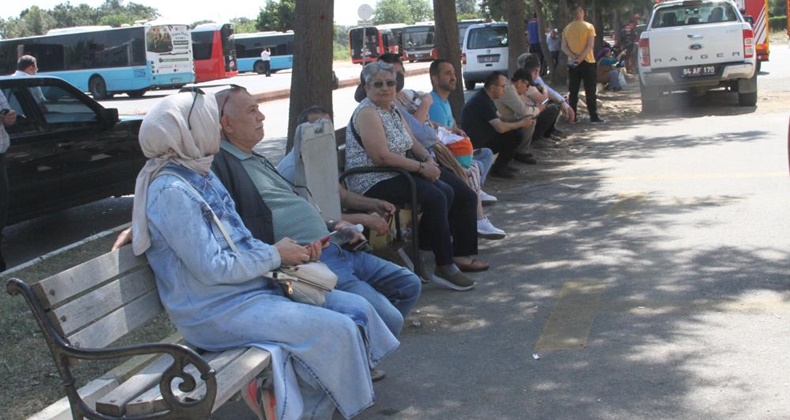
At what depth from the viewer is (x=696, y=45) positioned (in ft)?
56.9

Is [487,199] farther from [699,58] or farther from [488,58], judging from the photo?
[488,58]

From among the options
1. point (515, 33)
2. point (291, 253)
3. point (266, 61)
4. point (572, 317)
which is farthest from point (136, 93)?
point (291, 253)

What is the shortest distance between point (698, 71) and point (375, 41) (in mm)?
44005

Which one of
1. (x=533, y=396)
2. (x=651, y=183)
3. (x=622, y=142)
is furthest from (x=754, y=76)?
(x=533, y=396)

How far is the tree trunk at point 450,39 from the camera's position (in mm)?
13375

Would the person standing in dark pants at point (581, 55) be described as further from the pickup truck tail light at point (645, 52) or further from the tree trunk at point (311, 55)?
the tree trunk at point (311, 55)

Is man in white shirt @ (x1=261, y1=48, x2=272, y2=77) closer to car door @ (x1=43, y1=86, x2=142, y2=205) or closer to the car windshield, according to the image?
the car windshield

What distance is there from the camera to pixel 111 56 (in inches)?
1517

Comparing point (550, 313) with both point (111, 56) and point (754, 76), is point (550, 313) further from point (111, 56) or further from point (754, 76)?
point (111, 56)

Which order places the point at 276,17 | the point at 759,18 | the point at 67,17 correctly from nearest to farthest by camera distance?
1. the point at 759,18
2. the point at 276,17
3. the point at 67,17

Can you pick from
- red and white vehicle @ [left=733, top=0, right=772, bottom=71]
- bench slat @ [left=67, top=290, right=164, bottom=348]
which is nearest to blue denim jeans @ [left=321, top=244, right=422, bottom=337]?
bench slat @ [left=67, top=290, right=164, bottom=348]

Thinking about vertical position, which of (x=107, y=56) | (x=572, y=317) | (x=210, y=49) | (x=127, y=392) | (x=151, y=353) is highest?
(x=210, y=49)

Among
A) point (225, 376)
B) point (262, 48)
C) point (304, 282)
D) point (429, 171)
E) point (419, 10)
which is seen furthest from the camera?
point (419, 10)

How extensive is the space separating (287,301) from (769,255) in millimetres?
4119
